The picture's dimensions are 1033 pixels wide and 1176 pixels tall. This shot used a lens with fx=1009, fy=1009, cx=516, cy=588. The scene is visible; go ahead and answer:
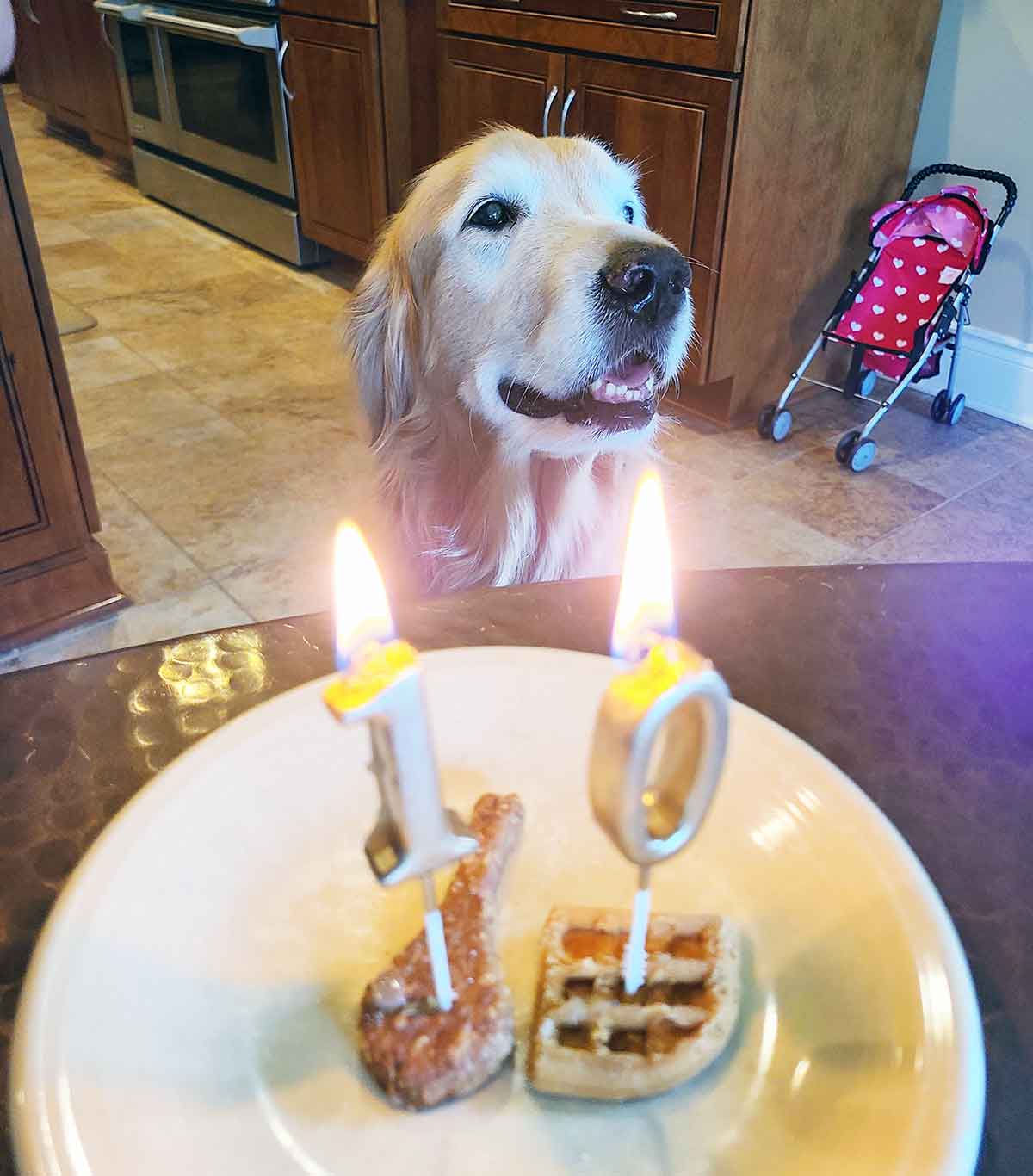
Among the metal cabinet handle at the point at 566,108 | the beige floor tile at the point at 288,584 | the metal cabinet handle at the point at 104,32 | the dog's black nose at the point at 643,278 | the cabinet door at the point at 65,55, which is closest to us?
the dog's black nose at the point at 643,278

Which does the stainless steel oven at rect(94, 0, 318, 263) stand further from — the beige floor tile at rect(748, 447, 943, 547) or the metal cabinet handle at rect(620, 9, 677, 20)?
the beige floor tile at rect(748, 447, 943, 547)

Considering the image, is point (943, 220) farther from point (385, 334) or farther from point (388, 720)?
point (388, 720)

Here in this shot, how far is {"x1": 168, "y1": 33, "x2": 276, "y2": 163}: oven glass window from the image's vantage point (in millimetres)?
3707

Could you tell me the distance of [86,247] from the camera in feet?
13.5

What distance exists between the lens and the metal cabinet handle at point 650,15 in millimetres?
2307

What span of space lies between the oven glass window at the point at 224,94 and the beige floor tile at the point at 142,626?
243 centimetres

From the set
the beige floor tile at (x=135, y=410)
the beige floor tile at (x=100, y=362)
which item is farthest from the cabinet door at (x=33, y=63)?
the beige floor tile at (x=135, y=410)

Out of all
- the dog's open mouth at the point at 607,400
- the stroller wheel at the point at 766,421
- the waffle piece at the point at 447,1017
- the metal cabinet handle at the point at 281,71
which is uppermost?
the waffle piece at the point at 447,1017

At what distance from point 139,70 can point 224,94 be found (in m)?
0.82

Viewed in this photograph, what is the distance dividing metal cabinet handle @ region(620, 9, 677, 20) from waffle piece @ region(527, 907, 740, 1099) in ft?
7.70

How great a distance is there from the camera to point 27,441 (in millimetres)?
1746

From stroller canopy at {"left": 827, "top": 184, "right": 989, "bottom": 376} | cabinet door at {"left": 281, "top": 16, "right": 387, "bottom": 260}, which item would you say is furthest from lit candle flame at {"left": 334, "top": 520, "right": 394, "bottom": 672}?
cabinet door at {"left": 281, "top": 16, "right": 387, "bottom": 260}

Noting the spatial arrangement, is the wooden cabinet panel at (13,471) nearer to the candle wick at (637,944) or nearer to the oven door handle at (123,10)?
the candle wick at (637,944)

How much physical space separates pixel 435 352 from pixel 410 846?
1.21 metres
